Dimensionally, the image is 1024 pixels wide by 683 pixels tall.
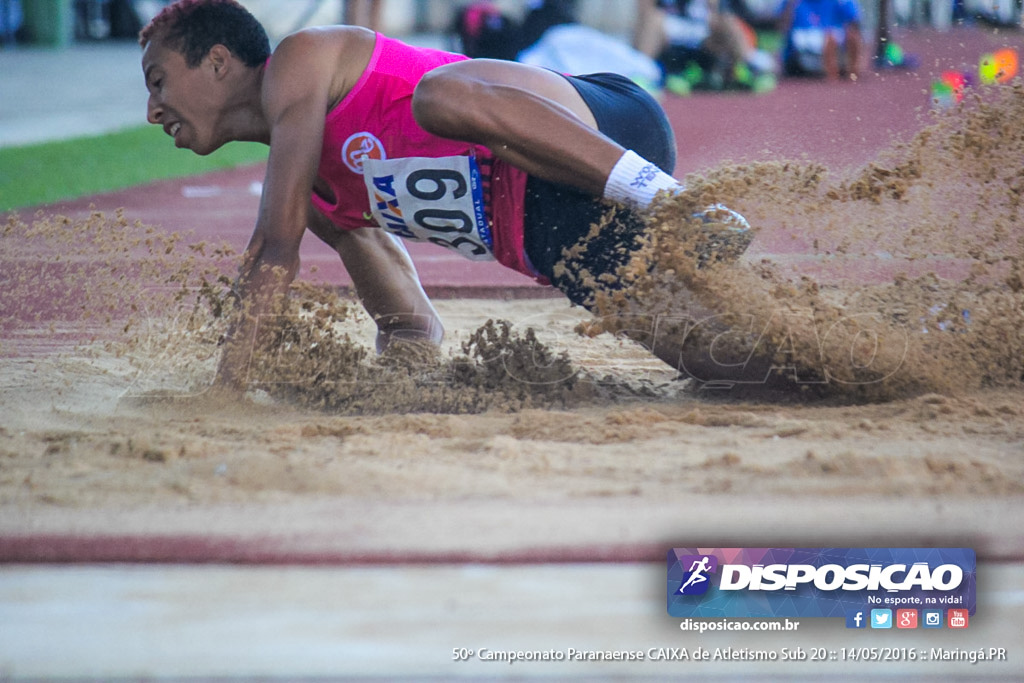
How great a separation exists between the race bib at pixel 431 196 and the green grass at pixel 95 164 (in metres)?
3.45

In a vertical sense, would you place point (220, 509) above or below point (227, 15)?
below

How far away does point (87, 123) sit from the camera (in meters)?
9.91

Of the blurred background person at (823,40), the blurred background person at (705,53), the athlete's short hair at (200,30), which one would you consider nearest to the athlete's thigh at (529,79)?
the athlete's short hair at (200,30)

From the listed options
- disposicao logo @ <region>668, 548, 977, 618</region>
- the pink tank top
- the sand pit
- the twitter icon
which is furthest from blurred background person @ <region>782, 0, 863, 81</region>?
the twitter icon

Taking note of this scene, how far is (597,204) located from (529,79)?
325 mm

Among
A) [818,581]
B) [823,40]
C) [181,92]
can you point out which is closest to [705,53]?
[823,40]

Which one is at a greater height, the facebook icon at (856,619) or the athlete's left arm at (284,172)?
the athlete's left arm at (284,172)

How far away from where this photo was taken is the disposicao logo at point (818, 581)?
1669 mm

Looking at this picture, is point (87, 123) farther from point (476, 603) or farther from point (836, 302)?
point (476, 603)

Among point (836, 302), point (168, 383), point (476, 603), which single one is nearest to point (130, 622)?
point (476, 603)

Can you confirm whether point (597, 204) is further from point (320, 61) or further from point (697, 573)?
point (697, 573)

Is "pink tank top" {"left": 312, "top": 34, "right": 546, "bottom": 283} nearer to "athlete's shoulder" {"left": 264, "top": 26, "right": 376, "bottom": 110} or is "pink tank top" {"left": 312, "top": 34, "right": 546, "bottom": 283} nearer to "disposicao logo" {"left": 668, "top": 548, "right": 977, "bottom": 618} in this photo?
"athlete's shoulder" {"left": 264, "top": 26, "right": 376, "bottom": 110}

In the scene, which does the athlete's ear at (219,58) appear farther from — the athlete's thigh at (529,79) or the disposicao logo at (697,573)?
the disposicao logo at (697,573)

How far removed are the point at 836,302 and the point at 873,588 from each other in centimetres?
134
